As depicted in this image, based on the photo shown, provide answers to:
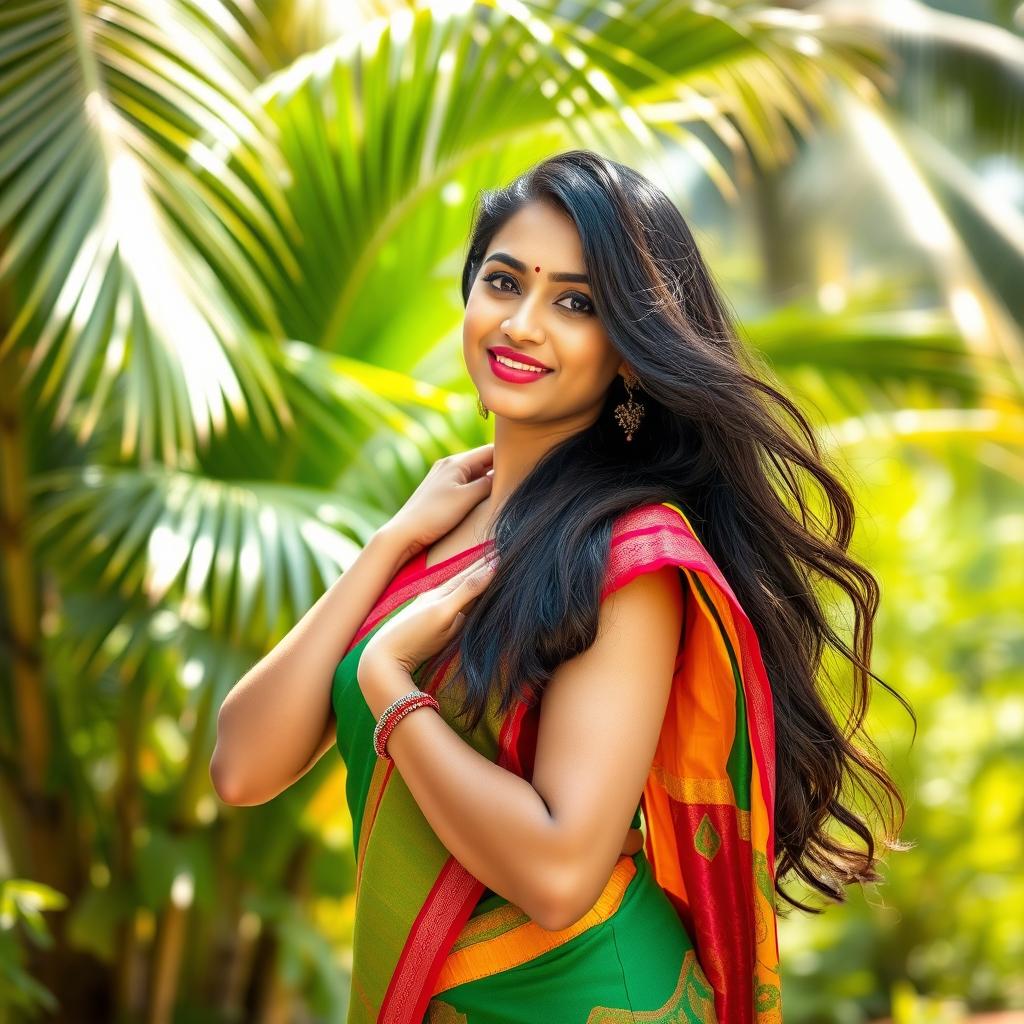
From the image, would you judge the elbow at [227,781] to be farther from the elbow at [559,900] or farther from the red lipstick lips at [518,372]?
the red lipstick lips at [518,372]

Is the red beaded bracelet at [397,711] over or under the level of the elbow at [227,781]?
over

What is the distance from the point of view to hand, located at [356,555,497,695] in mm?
1446

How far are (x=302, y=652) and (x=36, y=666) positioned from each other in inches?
68.1

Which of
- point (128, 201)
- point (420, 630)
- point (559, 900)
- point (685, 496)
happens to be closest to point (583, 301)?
point (685, 496)

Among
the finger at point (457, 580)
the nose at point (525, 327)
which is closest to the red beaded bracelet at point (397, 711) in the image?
the finger at point (457, 580)

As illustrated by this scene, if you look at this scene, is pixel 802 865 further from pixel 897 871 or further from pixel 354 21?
pixel 897 871

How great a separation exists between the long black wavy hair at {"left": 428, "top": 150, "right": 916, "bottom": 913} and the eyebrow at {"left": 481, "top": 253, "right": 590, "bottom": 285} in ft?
0.07

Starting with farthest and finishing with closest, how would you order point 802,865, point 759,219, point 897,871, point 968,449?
1. point 759,219
2. point 897,871
3. point 968,449
4. point 802,865

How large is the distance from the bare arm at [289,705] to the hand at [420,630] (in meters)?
0.12

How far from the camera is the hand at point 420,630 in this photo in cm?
145

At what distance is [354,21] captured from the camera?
140 inches

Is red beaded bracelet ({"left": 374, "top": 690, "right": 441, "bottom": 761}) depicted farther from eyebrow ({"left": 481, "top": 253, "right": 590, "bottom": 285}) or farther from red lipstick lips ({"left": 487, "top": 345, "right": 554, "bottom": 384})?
eyebrow ({"left": 481, "top": 253, "right": 590, "bottom": 285})

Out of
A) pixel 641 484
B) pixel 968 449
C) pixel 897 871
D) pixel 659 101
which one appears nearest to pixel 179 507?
pixel 641 484

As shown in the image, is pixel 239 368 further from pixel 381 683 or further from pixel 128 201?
pixel 381 683
